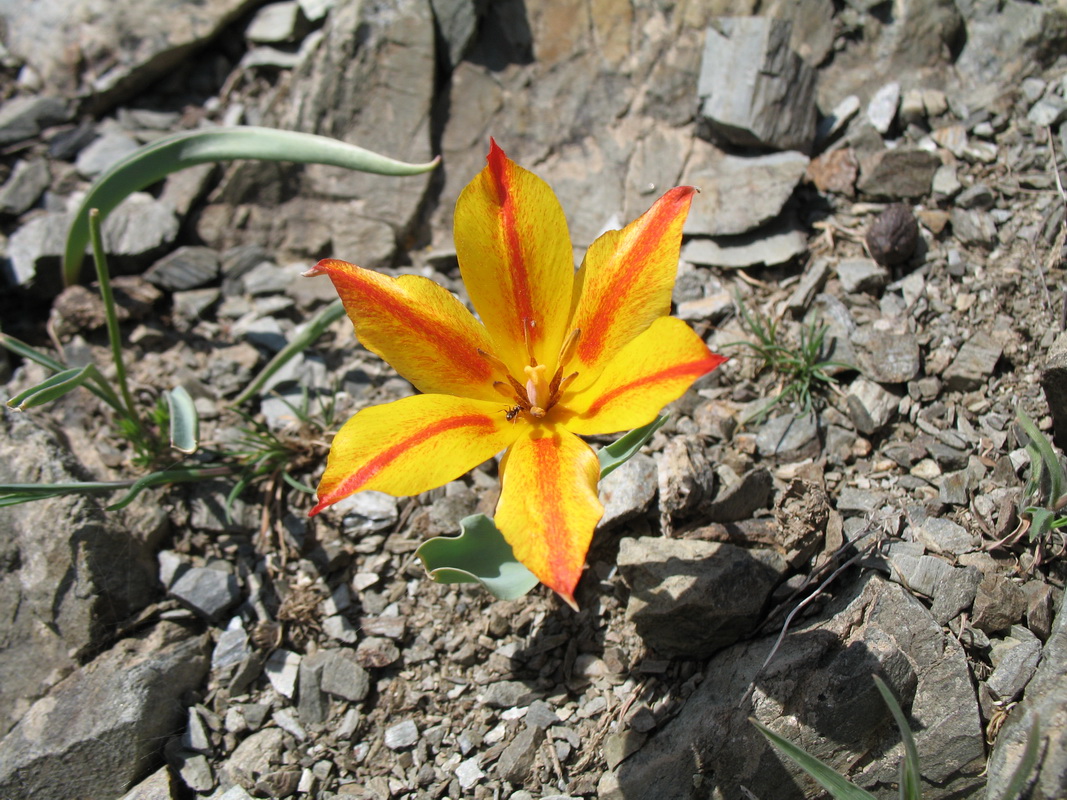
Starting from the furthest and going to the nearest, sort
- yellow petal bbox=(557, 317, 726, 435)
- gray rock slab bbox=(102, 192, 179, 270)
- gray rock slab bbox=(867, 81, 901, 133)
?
gray rock slab bbox=(102, 192, 179, 270) → gray rock slab bbox=(867, 81, 901, 133) → yellow petal bbox=(557, 317, 726, 435)

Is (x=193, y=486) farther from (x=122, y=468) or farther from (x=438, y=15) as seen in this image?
(x=438, y=15)

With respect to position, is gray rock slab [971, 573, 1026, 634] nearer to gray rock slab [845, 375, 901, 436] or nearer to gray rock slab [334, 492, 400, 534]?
gray rock slab [845, 375, 901, 436]

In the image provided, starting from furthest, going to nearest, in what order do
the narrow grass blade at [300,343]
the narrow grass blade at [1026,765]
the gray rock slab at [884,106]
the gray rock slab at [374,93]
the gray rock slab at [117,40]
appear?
the gray rock slab at [117,40] → the gray rock slab at [374,93] → the gray rock slab at [884,106] → the narrow grass blade at [300,343] → the narrow grass blade at [1026,765]

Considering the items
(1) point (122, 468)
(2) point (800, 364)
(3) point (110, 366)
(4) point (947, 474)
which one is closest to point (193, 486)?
(1) point (122, 468)

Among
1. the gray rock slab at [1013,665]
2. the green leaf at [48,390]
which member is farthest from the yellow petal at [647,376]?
the green leaf at [48,390]

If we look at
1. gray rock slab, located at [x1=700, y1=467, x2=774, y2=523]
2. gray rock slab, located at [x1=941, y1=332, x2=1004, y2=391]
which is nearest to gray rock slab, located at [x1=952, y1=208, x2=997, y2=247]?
gray rock slab, located at [x1=941, y1=332, x2=1004, y2=391]

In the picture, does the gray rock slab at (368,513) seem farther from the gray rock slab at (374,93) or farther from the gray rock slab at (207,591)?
the gray rock slab at (374,93)
